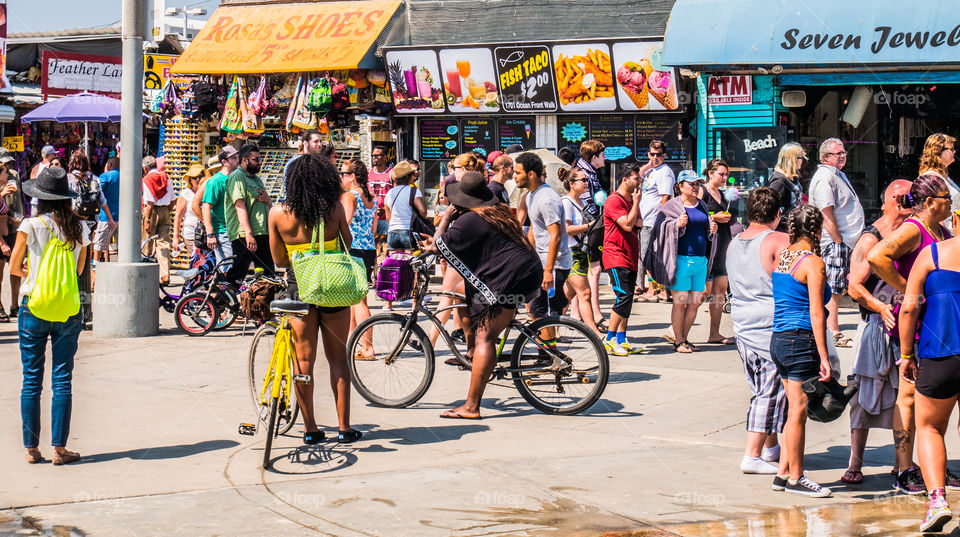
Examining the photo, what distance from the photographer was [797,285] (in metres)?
6.24

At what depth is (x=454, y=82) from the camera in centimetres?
1688

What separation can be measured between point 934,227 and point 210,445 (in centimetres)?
452

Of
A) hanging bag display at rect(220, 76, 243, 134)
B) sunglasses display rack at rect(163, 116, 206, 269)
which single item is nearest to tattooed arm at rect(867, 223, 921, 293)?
hanging bag display at rect(220, 76, 243, 134)

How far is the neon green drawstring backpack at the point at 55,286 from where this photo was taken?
22.1 feet

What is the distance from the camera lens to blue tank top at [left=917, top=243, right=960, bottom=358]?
570cm

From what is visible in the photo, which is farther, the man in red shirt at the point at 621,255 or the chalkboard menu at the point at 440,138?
the chalkboard menu at the point at 440,138

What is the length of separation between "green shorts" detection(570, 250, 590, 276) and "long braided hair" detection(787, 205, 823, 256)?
445 centimetres

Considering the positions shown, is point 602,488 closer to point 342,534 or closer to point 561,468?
point 561,468

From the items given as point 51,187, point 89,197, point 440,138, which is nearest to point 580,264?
point 51,187

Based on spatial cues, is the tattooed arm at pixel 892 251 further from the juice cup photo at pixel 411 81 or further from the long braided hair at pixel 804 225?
the juice cup photo at pixel 411 81

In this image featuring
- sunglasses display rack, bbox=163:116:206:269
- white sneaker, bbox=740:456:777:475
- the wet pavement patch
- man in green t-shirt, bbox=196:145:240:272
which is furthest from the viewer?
sunglasses display rack, bbox=163:116:206:269

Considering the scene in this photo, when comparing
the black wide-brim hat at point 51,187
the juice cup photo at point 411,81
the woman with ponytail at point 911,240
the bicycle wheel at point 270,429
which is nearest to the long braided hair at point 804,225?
the woman with ponytail at point 911,240

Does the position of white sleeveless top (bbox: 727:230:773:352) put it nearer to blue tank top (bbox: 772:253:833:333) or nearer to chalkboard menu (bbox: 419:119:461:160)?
blue tank top (bbox: 772:253:833:333)

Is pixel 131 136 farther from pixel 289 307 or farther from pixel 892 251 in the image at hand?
pixel 892 251
